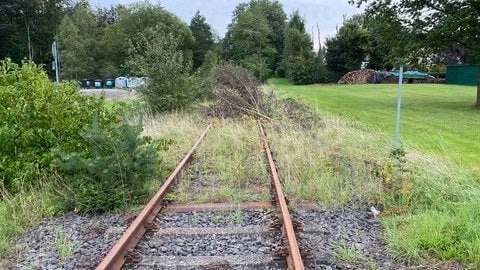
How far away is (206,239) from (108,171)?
184 centimetres

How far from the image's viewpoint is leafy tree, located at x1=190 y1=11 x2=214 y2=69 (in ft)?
270

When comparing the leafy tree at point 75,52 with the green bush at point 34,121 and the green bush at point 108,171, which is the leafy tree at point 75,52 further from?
the green bush at point 108,171

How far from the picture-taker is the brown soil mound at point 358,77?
2058 inches

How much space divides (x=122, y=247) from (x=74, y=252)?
0.55 metres

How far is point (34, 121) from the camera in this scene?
622cm

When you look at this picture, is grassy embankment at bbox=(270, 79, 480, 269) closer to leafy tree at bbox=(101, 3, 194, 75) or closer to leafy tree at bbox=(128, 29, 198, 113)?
leafy tree at bbox=(128, 29, 198, 113)

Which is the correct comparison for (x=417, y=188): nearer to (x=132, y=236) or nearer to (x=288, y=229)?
(x=288, y=229)

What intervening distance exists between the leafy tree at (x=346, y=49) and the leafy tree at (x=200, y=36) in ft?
107

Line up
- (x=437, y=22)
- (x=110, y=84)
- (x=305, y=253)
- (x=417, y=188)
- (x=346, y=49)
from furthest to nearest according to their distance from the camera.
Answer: (x=110, y=84), (x=346, y=49), (x=437, y=22), (x=417, y=188), (x=305, y=253)

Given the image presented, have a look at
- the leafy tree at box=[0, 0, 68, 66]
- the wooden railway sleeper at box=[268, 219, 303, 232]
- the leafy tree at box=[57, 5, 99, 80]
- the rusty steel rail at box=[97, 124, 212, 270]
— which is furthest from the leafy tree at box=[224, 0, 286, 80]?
the wooden railway sleeper at box=[268, 219, 303, 232]

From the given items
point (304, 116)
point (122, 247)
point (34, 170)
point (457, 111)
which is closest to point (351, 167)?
point (122, 247)

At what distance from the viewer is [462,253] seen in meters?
3.76

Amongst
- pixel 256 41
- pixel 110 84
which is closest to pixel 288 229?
pixel 110 84

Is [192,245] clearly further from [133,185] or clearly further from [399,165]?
[399,165]
